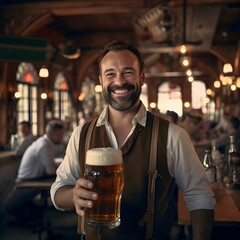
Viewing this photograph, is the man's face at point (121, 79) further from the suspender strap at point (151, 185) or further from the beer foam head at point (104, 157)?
the beer foam head at point (104, 157)

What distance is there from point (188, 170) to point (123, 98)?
34cm

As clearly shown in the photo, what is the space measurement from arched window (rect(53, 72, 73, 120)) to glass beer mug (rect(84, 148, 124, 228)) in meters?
10.0

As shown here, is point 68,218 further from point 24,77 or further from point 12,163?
point 24,77

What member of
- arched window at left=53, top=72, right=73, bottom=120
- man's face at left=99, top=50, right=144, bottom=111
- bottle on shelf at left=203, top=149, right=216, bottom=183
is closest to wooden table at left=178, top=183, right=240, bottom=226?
bottle on shelf at left=203, top=149, right=216, bottom=183

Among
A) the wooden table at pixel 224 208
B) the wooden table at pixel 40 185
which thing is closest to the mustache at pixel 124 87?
the wooden table at pixel 224 208

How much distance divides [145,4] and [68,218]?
3.60 metres

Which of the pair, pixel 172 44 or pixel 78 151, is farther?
pixel 172 44

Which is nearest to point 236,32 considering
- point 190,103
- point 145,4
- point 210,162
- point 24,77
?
point 145,4

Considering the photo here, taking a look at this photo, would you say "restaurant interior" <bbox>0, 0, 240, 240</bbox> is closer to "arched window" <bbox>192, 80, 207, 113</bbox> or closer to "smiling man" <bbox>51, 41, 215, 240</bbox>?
"smiling man" <bbox>51, 41, 215, 240</bbox>

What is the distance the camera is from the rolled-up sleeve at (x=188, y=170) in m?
1.34

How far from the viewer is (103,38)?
10883 mm

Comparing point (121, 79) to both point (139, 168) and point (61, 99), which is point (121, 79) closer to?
point (139, 168)

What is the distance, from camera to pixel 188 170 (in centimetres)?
135

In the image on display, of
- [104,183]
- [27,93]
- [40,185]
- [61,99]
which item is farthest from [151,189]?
[61,99]
